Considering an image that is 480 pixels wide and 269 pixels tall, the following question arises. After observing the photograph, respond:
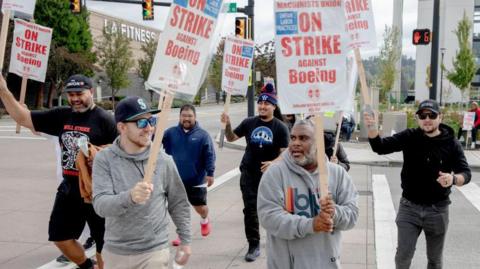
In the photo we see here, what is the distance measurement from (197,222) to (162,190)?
177 inches

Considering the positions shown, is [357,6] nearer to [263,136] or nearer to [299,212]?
[263,136]

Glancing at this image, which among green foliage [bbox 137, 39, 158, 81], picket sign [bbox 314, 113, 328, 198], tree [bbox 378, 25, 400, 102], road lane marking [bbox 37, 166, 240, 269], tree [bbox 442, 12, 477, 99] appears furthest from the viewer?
green foliage [bbox 137, 39, 158, 81]

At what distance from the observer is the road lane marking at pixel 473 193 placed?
9742 millimetres

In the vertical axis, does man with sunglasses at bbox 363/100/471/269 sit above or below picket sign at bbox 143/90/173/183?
below

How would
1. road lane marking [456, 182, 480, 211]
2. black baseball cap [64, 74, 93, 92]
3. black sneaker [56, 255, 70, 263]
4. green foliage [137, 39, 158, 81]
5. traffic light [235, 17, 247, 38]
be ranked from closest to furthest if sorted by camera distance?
black baseball cap [64, 74, 93, 92], black sneaker [56, 255, 70, 263], road lane marking [456, 182, 480, 211], traffic light [235, 17, 247, 38], green foliage [137, 39, 158, 81]

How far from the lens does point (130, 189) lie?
338 centimetres

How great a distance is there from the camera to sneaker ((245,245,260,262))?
20.2 feet

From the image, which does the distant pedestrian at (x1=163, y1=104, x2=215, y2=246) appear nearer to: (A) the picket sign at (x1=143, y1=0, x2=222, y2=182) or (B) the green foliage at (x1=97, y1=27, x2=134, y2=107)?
(A) the picket sign at (x1=143, y1=0, x2=222, y2=182)

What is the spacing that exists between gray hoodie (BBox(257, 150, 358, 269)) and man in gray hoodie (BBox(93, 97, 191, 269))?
64cm

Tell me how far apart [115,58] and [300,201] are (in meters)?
52.3

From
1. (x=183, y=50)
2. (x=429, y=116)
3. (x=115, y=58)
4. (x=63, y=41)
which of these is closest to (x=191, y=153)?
(x=429, y=116)

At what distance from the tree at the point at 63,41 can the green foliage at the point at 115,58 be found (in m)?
5.14

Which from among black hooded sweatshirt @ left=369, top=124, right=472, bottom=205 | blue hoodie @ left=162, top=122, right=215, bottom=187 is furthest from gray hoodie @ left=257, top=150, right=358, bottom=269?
blue hoodie @ left=162, top=122, right=215, bottom=187

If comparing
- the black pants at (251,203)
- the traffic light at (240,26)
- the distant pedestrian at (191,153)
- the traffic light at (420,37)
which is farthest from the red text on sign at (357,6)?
the traffic light at (240,26)
